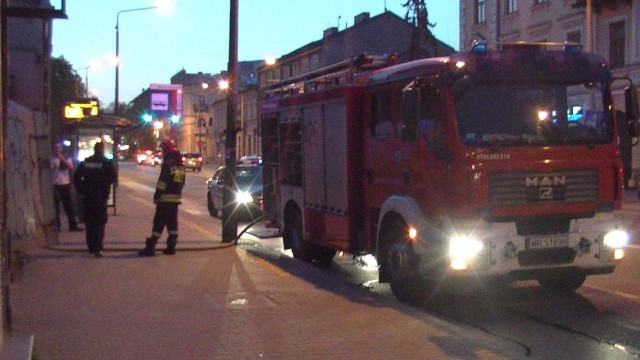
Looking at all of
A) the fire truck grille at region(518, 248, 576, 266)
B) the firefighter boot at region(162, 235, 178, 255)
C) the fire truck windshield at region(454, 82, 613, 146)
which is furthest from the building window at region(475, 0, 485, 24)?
the fire truck grille at region(518, 248, 576, 266)

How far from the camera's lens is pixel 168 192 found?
1375 cm

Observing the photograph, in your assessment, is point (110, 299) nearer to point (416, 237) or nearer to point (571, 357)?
point (416, 237)

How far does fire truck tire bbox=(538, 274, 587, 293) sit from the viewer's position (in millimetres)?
11000

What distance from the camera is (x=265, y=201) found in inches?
622

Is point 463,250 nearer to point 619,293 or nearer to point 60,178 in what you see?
point 619,293

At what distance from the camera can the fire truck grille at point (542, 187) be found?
31.4 feet

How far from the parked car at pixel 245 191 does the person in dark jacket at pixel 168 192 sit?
5994mm

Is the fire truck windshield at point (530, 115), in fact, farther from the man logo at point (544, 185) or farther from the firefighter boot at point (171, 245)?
the firefighter boot at point (171, 245)

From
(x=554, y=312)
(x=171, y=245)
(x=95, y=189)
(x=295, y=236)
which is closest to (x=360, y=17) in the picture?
(x=295, y=236)

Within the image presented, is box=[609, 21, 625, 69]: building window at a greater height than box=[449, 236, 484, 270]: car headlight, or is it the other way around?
box=[609, 21, 625, 69]: building window

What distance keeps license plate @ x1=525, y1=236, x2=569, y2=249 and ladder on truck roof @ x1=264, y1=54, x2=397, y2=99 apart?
348 cm

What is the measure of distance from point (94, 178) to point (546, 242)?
22.8ft

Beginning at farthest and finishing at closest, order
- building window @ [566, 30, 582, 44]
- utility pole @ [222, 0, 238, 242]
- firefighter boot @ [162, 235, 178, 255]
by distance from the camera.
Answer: building window @ [566, 30, 582, 44] → utility pole @ [222, 0, 238, 242] → firefighter boot @ [162, 235, 178, 255]

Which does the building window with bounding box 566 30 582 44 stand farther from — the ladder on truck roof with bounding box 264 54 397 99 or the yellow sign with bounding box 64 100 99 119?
the ladder on truck roof with bounding box 264 54 397 99
